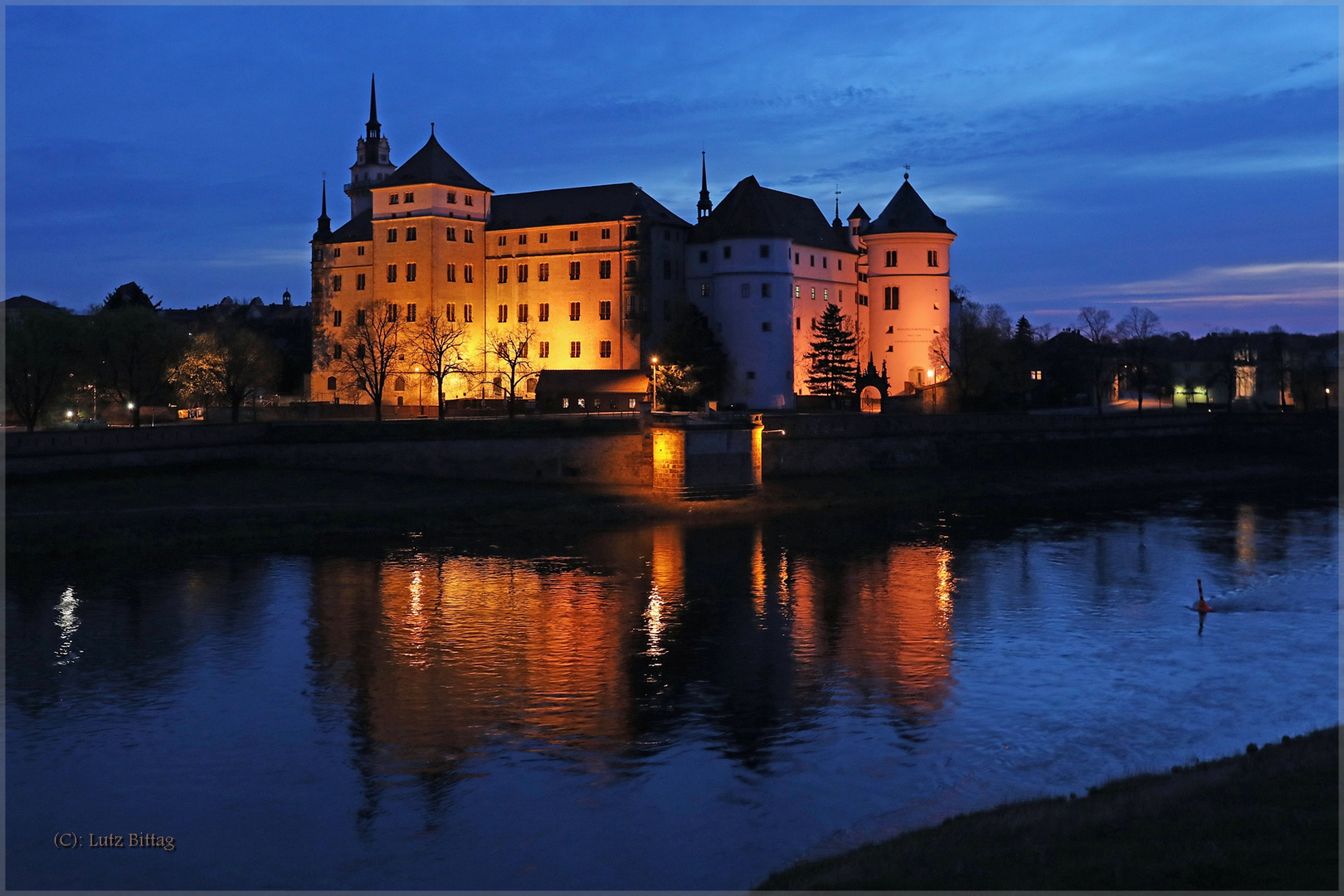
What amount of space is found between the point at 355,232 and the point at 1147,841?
98837mm

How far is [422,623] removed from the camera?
36.2 metres

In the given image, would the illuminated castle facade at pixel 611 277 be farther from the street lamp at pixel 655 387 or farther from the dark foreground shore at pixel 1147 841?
the dark foreground shore at pixel 1147 841

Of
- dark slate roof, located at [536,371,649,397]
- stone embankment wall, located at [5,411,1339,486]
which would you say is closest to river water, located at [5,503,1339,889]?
stone embankment wall, located at [5,411,1339,486]

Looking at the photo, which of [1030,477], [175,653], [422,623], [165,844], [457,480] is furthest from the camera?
[1030,477]

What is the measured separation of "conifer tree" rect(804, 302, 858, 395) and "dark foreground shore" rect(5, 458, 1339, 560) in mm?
17758

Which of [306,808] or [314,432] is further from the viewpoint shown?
[314,432]

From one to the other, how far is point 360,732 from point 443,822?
19.0ft

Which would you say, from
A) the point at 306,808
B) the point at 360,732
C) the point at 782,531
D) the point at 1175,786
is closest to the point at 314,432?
the point at 782,531

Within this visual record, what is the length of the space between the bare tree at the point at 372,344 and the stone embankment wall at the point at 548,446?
2019cm

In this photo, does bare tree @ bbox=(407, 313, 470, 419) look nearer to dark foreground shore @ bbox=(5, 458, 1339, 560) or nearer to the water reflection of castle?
dark foreground shore @ bbox=(5, 458, 1339, 560)

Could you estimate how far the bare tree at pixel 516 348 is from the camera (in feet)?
315

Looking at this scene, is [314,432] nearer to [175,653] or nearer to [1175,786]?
[175,653]

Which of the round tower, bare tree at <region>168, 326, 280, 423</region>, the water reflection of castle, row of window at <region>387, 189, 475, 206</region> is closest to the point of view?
the water reflection of castle

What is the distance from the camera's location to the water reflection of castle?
25.3m
